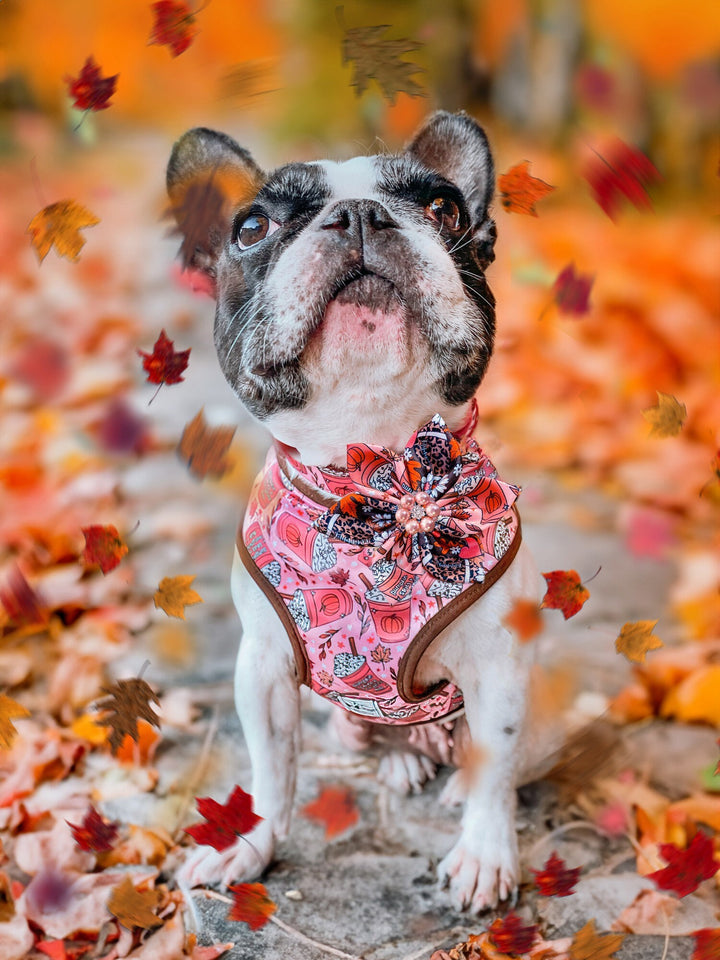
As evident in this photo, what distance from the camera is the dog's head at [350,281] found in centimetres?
117

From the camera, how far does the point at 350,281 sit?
1.17 metres

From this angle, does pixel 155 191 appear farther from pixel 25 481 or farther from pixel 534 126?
pixel 534 126

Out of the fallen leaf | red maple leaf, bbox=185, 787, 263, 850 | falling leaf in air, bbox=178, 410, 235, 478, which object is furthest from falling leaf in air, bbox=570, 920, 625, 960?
the fallen leaf

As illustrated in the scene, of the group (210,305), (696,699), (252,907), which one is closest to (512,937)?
(252,907)

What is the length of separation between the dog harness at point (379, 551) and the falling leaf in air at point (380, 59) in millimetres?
444

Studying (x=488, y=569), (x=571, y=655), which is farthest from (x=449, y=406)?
(x=571, y=655)

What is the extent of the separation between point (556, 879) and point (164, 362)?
0.98 m

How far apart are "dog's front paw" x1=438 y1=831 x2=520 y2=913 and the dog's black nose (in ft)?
3.10

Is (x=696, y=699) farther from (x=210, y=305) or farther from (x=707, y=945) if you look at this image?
(x=210, y=305)

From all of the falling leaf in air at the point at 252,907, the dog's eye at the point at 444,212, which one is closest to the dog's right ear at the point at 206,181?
the dog's eye at the point at 444,212

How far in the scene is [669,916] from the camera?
1.45 meters

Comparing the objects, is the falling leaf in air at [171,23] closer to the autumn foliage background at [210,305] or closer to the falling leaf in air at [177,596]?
the autumn foliage background at [210,305]

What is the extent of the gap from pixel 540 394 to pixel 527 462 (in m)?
0.41

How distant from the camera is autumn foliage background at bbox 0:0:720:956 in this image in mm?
1385
